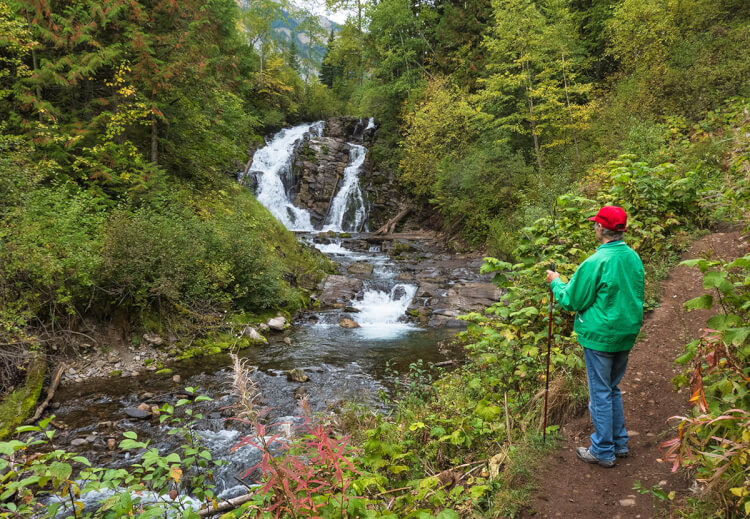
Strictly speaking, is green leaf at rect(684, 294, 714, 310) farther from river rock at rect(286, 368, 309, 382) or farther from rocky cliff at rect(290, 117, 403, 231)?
rocky cliff at rect(290, 117, 403, 231)

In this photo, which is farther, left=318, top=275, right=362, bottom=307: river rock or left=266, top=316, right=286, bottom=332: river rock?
left=318, top=275, right=362, bottom=307: river rock

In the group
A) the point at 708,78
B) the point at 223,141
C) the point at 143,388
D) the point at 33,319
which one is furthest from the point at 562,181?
the point at 33,319

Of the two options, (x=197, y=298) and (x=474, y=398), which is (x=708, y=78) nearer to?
(x=474, y=398)

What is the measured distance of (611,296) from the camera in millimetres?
2930

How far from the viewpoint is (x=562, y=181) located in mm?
13859

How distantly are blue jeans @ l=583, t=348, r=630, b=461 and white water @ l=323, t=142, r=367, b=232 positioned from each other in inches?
864

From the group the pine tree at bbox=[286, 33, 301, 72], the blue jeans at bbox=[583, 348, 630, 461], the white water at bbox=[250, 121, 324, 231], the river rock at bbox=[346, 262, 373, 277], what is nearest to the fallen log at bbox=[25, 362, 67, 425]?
the blue jeans at bbox=[583, 348, 630, 461]


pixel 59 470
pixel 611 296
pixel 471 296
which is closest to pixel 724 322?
pixel 611 296

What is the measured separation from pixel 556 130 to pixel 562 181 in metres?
5.90

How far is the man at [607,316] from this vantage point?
2.90 metres

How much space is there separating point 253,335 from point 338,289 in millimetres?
4613

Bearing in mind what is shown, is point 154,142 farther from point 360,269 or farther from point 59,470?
point 59,470

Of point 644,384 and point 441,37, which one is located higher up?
point 441,37

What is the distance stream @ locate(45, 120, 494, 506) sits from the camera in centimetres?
588
